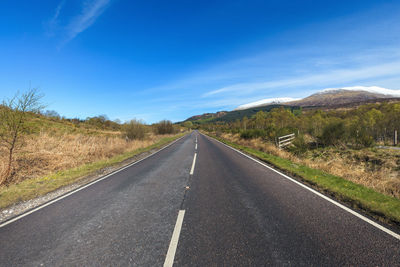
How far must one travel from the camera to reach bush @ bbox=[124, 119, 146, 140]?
24375 mm

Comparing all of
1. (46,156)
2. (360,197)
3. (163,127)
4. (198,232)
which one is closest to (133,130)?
(46,156)

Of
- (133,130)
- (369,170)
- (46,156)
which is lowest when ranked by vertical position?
(369,170)

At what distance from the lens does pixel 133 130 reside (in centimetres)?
2444

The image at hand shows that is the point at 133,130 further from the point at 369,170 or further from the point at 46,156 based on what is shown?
the point at 369,170

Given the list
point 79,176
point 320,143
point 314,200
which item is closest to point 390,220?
point 314,200

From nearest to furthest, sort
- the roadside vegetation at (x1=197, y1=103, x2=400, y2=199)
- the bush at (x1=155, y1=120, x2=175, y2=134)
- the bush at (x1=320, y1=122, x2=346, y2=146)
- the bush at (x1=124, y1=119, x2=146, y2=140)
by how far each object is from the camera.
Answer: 1. the roadside vegetation at (x1=197, y1=103, x2=400, y2=199)
2. the bush at (x1=320, y1=122, x2=346, y2=146)
3. the bush at (x1=124, y1=119, x2=146, y2=140)
4. the bush at (x1=155, y1=120, x2=175, y2=134)

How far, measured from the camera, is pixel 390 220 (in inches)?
135

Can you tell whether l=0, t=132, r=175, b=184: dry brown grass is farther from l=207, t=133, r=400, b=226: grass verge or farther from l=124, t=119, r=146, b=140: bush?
l=207, t=133, r=400, b=226: grass verge

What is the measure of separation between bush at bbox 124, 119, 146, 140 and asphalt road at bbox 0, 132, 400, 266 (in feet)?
65.7

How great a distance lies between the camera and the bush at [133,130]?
80.0 feet

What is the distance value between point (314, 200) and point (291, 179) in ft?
6.65

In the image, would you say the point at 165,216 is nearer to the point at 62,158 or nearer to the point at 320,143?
the point at 62,158

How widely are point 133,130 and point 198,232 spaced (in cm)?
2350

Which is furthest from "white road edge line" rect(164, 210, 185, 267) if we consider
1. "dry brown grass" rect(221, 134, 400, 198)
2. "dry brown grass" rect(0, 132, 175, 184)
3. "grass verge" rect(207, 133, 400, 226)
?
"dry brown grass" rect(0, 132, 175, 184)
